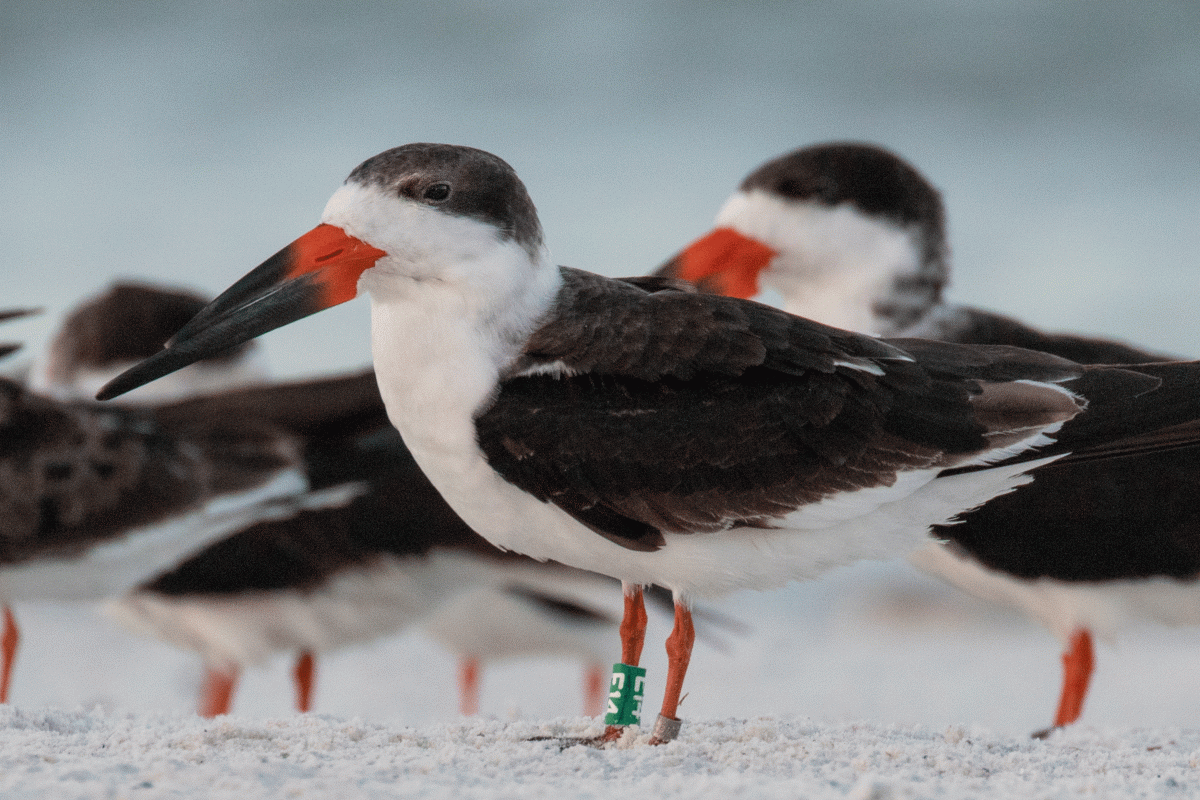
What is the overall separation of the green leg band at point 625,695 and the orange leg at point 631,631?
2 cm

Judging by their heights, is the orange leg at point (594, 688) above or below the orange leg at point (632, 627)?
below

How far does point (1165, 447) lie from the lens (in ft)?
11.4

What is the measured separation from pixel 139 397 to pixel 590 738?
4269 mm

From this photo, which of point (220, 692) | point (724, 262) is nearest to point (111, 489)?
point (220, 692)

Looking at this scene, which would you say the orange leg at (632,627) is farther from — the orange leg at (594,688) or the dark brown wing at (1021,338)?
the orange leg at (594,688)

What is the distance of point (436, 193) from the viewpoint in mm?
3160

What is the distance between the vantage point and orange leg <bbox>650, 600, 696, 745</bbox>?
3240mm

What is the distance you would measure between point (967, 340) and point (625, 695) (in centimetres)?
232

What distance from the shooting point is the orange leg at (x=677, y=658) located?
3240 millimetres

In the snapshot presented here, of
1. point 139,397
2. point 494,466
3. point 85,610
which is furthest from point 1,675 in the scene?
point 85,610

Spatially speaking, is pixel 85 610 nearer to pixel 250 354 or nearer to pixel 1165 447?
pixel 250 354

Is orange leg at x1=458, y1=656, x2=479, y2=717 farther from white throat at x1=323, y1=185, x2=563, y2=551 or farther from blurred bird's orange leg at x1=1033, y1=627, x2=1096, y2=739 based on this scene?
white throat at x1=323, y1=185, x2=563, y2=551

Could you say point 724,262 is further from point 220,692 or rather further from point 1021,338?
point 220,692

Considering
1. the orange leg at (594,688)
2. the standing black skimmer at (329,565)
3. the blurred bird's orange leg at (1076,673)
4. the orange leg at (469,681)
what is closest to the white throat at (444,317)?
the standing black skimmer at (329,565)
